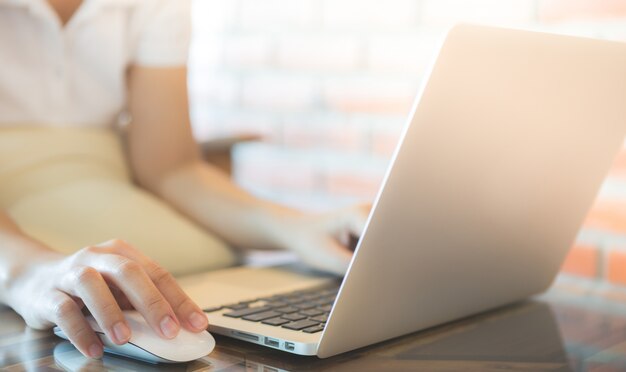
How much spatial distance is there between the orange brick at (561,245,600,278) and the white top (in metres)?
0.70

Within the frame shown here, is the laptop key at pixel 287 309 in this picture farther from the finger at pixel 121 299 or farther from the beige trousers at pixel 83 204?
the beige trousers at pixel 83 204

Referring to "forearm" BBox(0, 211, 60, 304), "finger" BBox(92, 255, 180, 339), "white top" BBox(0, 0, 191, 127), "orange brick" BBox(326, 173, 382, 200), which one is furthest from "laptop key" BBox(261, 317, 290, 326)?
"orange brick" BBox(326, 173, 382, 200)

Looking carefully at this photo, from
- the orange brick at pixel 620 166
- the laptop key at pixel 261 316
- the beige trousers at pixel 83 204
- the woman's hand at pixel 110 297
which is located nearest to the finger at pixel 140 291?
the woman's hand at pixel 110 297

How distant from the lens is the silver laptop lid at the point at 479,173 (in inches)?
25.8

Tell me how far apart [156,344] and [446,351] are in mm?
274

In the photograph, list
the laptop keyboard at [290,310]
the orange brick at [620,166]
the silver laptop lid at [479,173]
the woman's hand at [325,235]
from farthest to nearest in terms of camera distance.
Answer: the orange brick at [620,166] < the woman's hand at [325,235] < the laptop keyboard at [290,310] < the silver laptop lid at [479,173]

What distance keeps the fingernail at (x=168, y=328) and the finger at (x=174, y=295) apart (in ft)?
0.07

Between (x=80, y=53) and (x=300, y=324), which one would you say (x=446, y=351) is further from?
(x=80, y=53)

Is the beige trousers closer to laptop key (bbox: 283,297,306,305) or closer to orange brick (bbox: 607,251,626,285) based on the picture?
laptop key (bbox: 283,297,306,305)

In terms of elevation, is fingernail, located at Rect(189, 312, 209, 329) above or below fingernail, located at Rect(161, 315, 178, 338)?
above

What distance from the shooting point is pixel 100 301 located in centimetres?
69

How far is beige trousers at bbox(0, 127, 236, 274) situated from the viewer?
1.06 metres

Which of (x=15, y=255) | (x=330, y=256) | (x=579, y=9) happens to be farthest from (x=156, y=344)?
(x=579, y=9)

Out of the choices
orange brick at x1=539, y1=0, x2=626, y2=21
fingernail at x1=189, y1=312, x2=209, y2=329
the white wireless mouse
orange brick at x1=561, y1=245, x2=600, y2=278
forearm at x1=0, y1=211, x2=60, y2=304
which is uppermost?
orange brick at x1=539, y1=0, x2=626, y2=21
